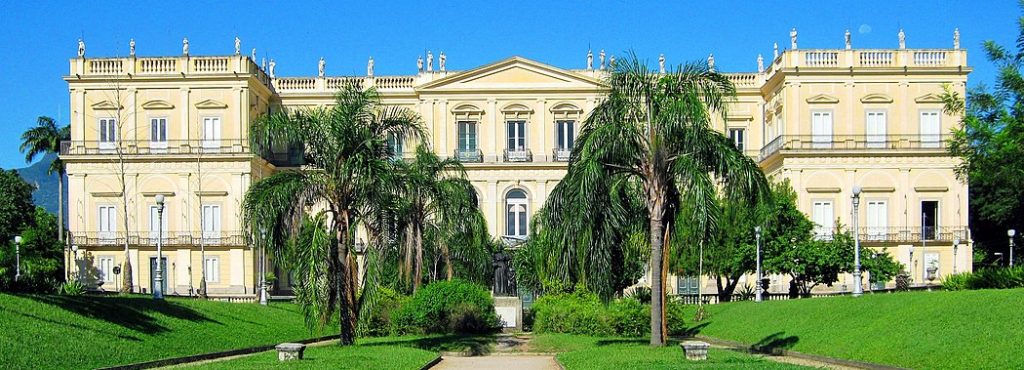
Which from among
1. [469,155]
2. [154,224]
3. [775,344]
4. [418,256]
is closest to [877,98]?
[469,155]

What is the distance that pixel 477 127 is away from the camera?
63156mm

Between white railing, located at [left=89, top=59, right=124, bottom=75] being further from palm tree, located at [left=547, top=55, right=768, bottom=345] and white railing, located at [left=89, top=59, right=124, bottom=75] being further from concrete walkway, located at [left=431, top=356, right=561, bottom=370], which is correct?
palm tree, located at [left=547, top=55, right=768, bottom=345]

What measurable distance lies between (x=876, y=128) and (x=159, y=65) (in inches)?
1357

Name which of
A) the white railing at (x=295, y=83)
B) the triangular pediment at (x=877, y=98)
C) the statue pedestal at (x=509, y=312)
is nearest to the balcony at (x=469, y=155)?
the white railing at (x=295, y=83)

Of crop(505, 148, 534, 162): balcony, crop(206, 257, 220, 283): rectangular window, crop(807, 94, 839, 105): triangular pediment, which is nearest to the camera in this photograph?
crop(807, 94, 839, 105): triangular pediment

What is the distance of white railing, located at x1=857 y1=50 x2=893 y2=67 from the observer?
2328 inches

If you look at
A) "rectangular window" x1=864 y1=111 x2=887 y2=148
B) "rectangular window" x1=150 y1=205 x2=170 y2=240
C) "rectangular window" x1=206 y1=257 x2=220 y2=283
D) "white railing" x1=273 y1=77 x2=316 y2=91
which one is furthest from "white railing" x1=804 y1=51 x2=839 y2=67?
"rectangular window" x1=150 y1=205 x2=170 y2=240

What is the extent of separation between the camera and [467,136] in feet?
207

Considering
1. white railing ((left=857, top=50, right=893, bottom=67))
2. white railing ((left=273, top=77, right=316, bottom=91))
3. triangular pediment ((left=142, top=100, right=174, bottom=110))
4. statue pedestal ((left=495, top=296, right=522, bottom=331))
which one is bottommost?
statue pedestal ((left=495, top=296, right=522, bottom=331))

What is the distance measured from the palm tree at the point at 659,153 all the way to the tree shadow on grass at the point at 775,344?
3.27 m

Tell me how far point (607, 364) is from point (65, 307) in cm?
1115

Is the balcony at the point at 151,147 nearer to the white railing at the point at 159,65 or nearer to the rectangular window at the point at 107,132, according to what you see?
the rectangular window at the point at 107,132

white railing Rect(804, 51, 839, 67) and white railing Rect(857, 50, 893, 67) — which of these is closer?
white railing Rect(804, 51, 839, 67)

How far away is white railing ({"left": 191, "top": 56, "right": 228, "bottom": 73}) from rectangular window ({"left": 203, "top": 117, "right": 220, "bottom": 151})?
2310mm
